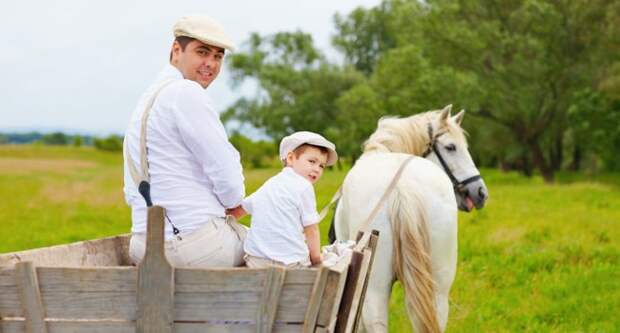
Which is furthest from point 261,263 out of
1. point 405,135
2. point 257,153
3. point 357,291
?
point 257,153

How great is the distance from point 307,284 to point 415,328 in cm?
240

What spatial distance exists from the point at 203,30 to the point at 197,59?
148mm

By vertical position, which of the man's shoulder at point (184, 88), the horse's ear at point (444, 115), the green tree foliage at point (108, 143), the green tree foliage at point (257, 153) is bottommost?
the green tree foliage at point (108, 143)

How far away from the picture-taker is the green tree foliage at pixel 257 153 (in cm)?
6200

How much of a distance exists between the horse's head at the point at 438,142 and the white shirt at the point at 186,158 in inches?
102

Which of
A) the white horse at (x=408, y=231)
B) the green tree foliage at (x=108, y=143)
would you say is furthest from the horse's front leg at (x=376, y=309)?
the green tree foliage at (x=108, y=143)

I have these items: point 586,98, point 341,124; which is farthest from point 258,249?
point 341,124

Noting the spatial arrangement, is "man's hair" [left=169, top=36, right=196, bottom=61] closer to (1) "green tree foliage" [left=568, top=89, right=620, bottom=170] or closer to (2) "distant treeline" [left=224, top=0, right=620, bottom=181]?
(2) "distant treeline" [left=224, top=0, right=620, bottom=181]

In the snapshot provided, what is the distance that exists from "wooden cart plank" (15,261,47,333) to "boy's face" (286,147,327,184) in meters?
1.32

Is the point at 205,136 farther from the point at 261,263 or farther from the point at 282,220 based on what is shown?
the point at 261,263

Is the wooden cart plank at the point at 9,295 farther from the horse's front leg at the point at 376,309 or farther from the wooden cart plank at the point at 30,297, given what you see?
the horse's front leg at the point at 376,309

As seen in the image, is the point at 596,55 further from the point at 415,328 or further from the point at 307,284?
the point at 307,284

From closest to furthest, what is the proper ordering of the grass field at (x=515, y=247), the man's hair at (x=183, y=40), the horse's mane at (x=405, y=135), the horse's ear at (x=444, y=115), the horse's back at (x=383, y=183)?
the man's hair at (x=183, y=40)
the horse's back at (x=383, y=183)
the horse's mane at (x=405, y=135)
the horse's ear at (x=444, y=115)
the grass field at (x=515, y=247)

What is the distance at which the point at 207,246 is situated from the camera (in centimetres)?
361
